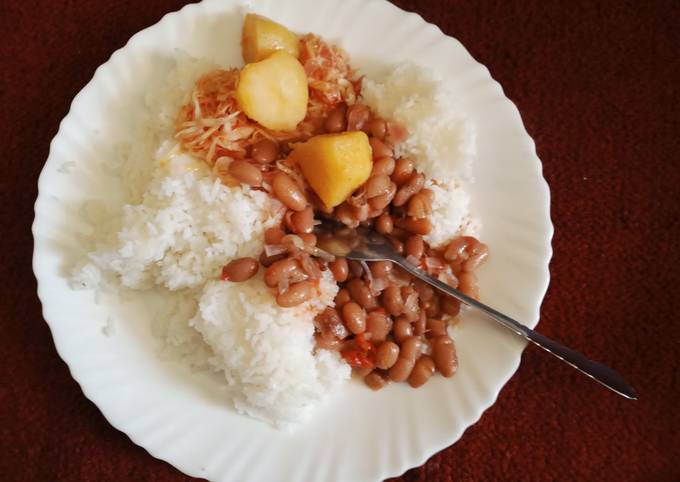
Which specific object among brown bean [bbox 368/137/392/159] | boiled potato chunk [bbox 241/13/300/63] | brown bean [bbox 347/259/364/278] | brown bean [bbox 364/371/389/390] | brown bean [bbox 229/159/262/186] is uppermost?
boiled potato chunk [bbox 241/13/300/63]

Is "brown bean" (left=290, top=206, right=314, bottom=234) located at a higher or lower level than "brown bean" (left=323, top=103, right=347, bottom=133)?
lower

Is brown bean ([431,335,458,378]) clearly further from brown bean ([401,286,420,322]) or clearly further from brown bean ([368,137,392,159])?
brown bean ([368,137,392,159])

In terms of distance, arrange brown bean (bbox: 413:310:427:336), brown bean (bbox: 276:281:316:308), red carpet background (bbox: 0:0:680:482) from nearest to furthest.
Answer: brown bean (bbox: 276:281:316:308)
brown bean (bbox: 413:310:427:336)
red carpet background (bbox: 0:0:680:482)

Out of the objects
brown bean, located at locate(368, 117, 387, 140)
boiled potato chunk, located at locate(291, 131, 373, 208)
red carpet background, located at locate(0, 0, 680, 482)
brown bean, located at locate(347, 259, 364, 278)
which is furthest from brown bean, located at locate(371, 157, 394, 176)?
red carpet background, located at locate(0, 0, 680, 482)

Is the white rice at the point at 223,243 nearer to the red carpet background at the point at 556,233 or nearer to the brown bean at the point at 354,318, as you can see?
the brown bean at the point at 354,318

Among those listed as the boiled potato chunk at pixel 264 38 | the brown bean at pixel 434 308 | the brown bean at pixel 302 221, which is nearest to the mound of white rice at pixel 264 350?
the brown bean at pixel 302 221

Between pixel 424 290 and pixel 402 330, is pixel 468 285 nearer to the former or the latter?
pixel 424 290

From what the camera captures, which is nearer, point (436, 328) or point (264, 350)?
point (264, 350)

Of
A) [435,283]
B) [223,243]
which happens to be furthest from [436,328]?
[223,243]
